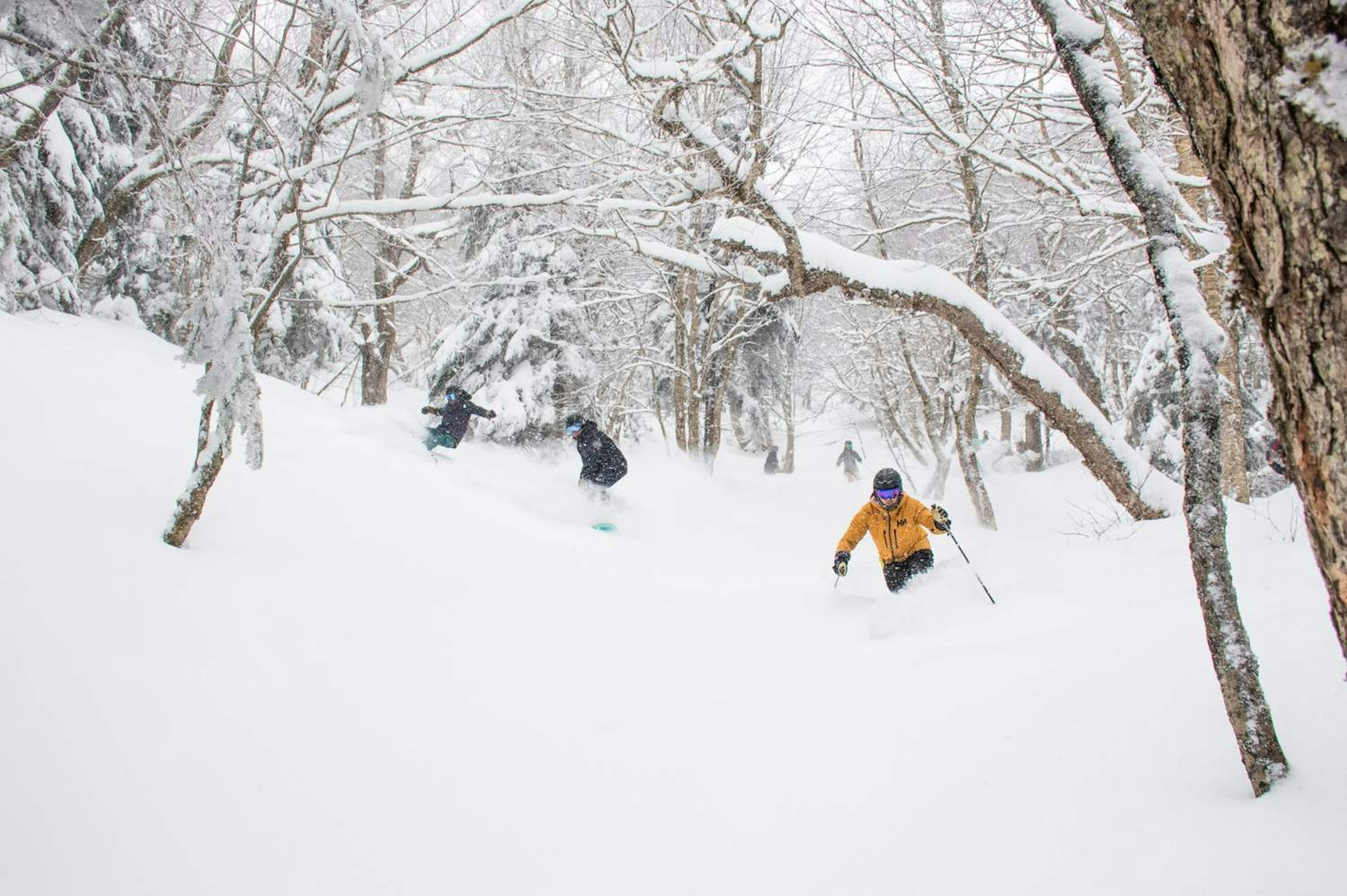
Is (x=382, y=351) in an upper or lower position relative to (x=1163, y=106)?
lower

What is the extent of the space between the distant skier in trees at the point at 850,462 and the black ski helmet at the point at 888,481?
15.1 meters

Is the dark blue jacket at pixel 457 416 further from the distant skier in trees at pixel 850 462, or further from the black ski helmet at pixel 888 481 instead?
the distant skier in trees at pixel 850 462

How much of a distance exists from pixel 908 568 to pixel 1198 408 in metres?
4.26

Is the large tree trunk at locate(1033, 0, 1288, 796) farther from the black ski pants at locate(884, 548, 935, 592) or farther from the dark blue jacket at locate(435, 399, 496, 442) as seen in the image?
the dark blue jacket at locate(435, 399, 496, 442)

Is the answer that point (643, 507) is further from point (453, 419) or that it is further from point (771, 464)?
point (771, 464)

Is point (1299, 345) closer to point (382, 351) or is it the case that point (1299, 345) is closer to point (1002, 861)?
point (1002, 861)

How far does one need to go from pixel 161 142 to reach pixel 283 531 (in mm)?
2166

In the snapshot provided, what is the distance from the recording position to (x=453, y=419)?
10.6 metres

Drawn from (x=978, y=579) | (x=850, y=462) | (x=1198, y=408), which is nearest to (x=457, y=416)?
(x=978, y=579)

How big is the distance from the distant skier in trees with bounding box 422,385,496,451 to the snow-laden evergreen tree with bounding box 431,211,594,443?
7.65 feet

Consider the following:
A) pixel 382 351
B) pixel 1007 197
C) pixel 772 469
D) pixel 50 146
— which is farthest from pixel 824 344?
pixel 50 146

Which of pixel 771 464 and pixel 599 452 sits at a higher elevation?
pixel 599 452

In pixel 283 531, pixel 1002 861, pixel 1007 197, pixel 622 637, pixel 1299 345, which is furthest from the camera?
pixel 1007 197

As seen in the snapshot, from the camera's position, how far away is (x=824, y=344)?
28.2 m
